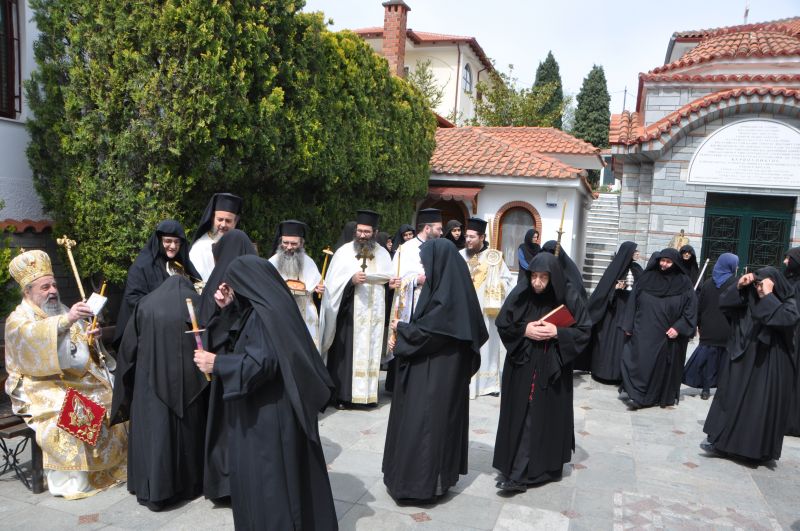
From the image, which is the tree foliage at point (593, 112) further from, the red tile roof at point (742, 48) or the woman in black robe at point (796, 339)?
the woman in black robe at point (796, 339)

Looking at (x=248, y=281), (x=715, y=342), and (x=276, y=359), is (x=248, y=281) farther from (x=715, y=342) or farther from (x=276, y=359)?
(x=715, y=342)

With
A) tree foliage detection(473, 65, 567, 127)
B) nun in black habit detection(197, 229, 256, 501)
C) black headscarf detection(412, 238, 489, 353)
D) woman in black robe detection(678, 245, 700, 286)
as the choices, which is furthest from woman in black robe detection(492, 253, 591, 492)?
tree foliage detection(473, 65, 567, 127)

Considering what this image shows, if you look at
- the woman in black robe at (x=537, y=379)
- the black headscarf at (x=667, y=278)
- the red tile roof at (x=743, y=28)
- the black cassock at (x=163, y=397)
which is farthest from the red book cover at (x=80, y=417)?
the red tile roof at (x=743, y=28)

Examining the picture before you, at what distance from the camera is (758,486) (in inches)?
212

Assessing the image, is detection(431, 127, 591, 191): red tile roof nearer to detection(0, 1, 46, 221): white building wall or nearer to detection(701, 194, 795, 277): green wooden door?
detection(701, 194, 795, 277): green wooden door

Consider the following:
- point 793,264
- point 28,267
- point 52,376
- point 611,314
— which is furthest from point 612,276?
point 28,267

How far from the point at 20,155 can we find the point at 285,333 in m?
5.50

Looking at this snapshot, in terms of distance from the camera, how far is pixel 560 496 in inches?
194

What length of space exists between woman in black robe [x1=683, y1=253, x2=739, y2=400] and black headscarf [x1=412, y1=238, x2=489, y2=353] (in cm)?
515

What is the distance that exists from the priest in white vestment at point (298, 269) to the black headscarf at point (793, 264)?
5.17m

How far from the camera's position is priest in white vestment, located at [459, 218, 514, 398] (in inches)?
316

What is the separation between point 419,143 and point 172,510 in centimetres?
1052

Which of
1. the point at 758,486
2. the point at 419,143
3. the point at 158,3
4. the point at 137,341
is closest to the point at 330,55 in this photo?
the point at 158,3

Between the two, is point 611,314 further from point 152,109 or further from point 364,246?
point 152,109
